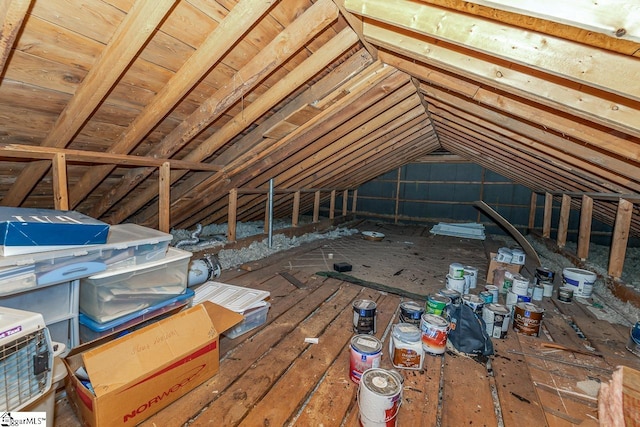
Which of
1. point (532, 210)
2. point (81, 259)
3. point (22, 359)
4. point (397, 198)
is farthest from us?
point (397, 198)

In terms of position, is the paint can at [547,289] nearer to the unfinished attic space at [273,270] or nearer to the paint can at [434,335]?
the unfinished attic space at [273,270]

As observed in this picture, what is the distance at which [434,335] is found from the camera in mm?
1811

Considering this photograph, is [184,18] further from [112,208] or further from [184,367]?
[112,208]

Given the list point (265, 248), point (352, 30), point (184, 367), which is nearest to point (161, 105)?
point (352, 30)

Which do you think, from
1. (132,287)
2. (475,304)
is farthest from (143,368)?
(475,304)

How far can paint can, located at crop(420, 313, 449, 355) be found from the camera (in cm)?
180

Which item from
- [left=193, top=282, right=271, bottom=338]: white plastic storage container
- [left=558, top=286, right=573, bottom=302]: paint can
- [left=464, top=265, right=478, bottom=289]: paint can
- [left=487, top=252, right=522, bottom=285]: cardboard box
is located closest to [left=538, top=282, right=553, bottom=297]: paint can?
[left=558, top=286, right=573, bottom=302]: paint can

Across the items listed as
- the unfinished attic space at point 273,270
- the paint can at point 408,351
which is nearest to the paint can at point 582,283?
the unfinished attic space at point 273,270

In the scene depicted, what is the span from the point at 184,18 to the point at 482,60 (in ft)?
5.49

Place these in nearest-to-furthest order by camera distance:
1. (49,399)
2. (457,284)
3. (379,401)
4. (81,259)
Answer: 1. (49,399)
2. (379,401)
3. (81,259)
4. (457,284)

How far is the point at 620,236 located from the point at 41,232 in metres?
4.85

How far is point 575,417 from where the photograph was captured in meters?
1.40
